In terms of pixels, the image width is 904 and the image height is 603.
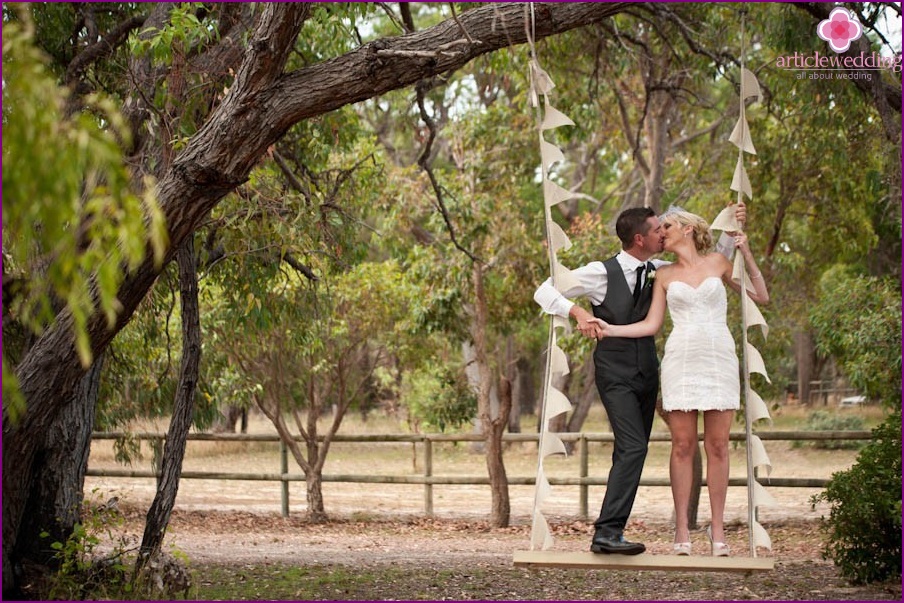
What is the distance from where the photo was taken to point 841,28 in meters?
6.98

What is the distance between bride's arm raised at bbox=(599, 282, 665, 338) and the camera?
15.6ft

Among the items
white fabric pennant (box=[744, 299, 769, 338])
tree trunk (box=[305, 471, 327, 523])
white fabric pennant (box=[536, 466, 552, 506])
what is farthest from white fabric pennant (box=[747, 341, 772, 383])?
tree trunk (box=[305, 471, 327, 523])

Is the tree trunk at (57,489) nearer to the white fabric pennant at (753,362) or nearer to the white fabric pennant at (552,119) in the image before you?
the white fabric pennant at (552,119)

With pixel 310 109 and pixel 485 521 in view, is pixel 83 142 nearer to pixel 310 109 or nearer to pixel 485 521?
pixel 310 109

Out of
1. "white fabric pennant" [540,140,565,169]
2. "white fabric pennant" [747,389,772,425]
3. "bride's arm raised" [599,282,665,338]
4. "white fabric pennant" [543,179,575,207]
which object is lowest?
"white fabric pennant" [747,389,772,425]

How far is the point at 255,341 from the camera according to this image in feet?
41.4

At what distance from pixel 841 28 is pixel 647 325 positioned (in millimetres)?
3321

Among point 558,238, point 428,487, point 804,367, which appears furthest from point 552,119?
point 804,367

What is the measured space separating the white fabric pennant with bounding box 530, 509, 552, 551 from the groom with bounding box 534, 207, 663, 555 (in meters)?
0.28

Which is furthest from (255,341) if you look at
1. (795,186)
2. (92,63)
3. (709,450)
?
(709,450)

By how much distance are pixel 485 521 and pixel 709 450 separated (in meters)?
8.27

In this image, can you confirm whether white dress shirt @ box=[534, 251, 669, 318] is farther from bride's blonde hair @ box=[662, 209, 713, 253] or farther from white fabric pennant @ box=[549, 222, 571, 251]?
bride's blonde hair @ box=[662, 209, 713, 253]

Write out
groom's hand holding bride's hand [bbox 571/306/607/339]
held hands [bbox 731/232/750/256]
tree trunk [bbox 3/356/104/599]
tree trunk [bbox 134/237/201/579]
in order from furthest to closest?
tree trunk [bbox 134/237/201/579], tree trunk [bbox 3/356/104/599], held hands [bbox 731/232/750/256], groom's hand holding bride's hand [bbox 571/306/607/339]

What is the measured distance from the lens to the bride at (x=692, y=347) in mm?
4762
